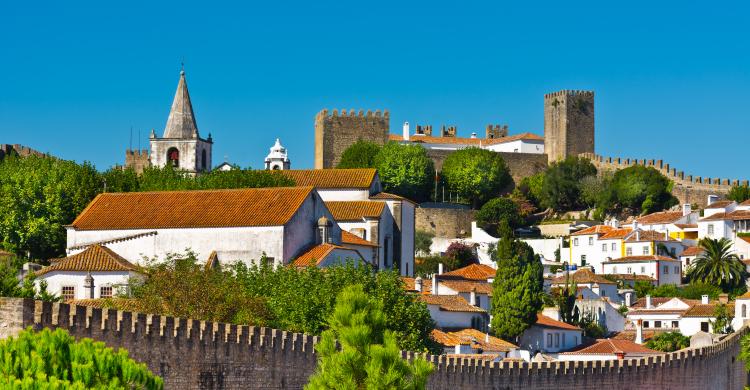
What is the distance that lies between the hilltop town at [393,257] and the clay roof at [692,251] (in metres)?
0.28

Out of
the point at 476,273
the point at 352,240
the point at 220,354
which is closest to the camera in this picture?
the point at 220,354

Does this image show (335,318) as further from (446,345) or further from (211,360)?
(446,345)

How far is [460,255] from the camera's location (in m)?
107

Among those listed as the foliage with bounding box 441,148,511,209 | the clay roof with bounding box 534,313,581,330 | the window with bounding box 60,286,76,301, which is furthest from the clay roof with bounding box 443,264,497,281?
the foliage with bounding box 441,148,511,209

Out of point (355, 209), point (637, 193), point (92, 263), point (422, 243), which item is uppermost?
point (637, 193)

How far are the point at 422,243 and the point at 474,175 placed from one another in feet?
48.7

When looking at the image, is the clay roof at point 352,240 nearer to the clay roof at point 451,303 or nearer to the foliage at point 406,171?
the clay roof at point 451,303

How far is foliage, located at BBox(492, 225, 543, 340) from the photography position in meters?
75.7

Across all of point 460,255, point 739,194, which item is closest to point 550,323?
point 460,255

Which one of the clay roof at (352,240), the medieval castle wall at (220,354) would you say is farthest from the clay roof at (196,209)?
the medieval castle wall at (220,354)

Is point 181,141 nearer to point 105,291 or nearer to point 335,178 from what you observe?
point 335,178

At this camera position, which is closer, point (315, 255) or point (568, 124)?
point (315, 255)

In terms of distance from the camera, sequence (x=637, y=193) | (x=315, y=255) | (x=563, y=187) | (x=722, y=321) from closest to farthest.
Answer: (x=315, y=255) < (x=722, y=321) < (x=637, y=193) < (x=563, y=187)

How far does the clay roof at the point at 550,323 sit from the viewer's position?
254 ft
